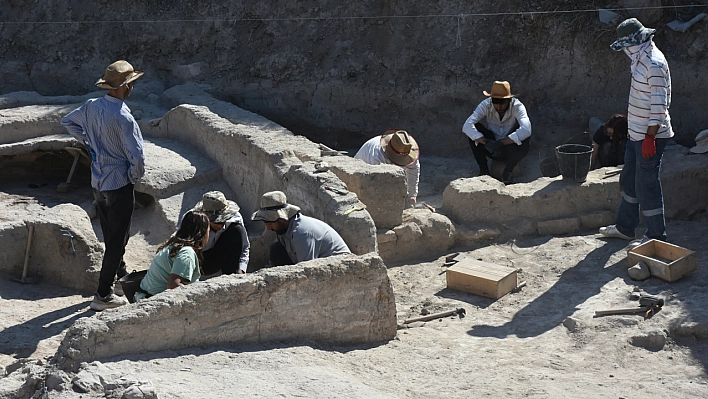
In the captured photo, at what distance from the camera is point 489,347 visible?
6113 millimetres

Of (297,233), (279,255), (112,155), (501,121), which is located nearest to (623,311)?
(297,233)

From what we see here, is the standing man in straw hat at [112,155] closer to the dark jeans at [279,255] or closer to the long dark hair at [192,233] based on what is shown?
the long dark hair at [192,233]

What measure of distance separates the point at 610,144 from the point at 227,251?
4.68 m

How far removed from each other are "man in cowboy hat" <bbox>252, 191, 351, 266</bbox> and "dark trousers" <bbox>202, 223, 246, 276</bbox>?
1.25 ft

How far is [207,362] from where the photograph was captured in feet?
Answer: 16.4

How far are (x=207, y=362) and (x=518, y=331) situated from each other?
8.04 feet

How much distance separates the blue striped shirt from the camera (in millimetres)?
6480

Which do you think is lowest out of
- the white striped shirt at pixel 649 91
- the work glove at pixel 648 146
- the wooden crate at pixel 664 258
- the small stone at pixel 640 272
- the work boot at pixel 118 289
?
the work boot at pixel 118 289

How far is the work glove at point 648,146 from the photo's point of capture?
6984 mm

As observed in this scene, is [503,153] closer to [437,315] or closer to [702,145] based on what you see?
[702,145]

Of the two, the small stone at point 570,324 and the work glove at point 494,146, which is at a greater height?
the work glove at point 494,146

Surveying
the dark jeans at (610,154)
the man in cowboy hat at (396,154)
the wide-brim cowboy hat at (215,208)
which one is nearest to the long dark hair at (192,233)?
the wide-brim cowboy hat at (215,208)

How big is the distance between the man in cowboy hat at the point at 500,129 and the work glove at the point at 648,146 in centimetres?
250

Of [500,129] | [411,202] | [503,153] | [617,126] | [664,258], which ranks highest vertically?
[617,126]
